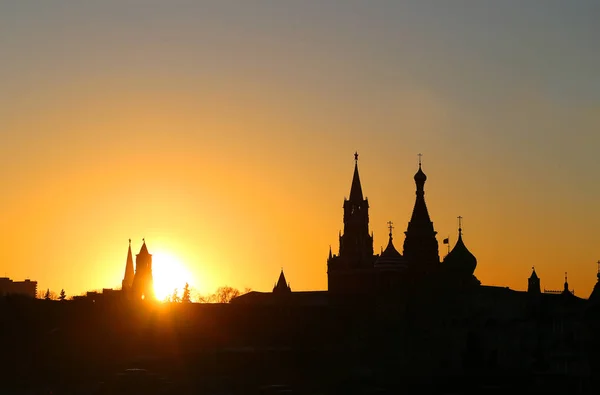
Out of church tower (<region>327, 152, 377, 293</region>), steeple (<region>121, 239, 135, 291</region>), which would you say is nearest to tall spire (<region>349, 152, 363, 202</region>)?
church tower (<region>327, 152, 377, 293</region>)

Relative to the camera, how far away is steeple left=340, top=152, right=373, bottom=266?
149500 mm

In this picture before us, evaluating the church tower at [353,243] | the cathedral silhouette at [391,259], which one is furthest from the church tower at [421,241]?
the church tower at [353,243]

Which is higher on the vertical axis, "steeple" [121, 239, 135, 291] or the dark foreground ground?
"steeple" [121, 239, 135, 291]

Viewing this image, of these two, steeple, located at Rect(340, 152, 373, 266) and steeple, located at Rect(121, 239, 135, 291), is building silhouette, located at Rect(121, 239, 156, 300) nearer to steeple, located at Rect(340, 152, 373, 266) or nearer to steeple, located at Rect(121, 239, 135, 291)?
steeple, located at Rect(121, 239, 135, 291)

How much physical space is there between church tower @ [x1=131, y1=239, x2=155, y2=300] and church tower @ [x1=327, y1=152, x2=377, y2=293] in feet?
70.1

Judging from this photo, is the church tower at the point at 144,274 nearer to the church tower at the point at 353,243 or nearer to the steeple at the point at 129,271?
the steeple at the point at 129,271

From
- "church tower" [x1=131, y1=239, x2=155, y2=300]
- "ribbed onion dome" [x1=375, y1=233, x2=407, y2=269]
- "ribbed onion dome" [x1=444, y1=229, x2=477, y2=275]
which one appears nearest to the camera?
"ribbed onion dome" [x1=444, y1=229, x2=477, y2=275]

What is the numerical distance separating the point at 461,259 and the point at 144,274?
153ft

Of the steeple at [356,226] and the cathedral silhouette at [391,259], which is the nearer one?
the cathedral silhouette at [391,259]

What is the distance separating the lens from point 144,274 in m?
154

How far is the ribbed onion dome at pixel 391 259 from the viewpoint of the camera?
132375mm

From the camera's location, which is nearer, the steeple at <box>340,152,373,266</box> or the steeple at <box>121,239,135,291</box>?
the steeple at <box>340,152,373,266</box>

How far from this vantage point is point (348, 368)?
109 m

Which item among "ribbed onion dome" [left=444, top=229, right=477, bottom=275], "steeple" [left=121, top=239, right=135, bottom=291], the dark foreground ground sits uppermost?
"steeple" [left=121, top=239, right=135, bottom=291]
